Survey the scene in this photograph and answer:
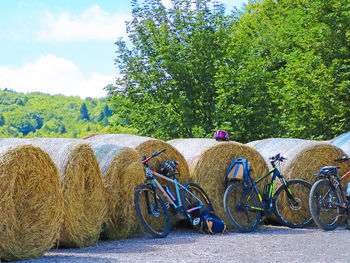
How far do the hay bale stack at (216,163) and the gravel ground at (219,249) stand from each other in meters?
1.08

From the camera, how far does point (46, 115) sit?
A: 216ft

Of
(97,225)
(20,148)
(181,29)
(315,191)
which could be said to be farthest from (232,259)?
(181,29)

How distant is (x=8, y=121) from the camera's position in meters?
63.7

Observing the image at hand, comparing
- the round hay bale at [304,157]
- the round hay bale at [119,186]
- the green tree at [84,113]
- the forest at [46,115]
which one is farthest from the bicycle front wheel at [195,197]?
the green tree at [84,113]

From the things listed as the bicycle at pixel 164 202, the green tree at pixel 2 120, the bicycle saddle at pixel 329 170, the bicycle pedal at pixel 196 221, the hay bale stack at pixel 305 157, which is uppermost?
the green tree at pixel 2 120

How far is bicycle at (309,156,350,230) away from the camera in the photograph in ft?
32.0

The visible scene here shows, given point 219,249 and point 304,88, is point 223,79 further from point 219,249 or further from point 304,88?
point 219,249

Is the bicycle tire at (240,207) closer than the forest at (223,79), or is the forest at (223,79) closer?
the bicycle tire at (240,207)

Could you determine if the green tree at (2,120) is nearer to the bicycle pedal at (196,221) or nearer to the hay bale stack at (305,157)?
the hay bale stack at (305,157)

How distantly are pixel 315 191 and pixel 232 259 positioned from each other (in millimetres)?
4004

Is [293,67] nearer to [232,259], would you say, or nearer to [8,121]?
[232,259]

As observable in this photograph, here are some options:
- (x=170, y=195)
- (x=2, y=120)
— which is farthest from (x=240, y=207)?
(x=2, y=120)

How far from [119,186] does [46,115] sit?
59.6 metres

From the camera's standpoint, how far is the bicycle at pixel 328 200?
32.0ft
